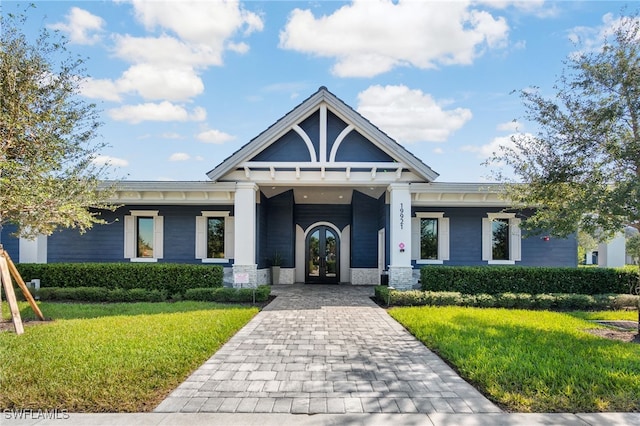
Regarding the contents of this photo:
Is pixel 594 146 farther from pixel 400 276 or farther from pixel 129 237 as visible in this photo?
pixel 129 237

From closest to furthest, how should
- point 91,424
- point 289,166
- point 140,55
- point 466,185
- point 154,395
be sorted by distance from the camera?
point 91,424 → point 154,395 → point 140,55 → point 289,166 → point 466,185

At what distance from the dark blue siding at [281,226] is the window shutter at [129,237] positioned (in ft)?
17.9

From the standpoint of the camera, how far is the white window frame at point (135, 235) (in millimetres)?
15867

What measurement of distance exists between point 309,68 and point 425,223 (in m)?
7.70

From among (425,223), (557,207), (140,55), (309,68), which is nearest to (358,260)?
(425,223)

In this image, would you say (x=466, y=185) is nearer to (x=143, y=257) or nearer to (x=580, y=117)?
(x=580, y=117)

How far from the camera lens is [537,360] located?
5.72 metres

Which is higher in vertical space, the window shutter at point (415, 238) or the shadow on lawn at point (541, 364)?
the window shutter at point (415, 238)

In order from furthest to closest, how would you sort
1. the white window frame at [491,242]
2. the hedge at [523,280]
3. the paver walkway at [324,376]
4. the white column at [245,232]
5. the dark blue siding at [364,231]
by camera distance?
the dark blue siding at [364,231] < the white window frame at [491,242] < the white column at [245,232] < the hedge at [523,280] < the paver walkway at [324,376]

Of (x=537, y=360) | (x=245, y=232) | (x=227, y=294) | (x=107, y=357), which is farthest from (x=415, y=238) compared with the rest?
(x=107, y=357)

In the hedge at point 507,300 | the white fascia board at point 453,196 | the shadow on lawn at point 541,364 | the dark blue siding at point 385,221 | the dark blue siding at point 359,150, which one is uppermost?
the dark blue siding at point 359,150

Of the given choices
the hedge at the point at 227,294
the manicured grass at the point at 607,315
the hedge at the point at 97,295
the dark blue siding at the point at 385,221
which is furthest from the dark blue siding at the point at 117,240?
the manicured grass at the point at 607,315

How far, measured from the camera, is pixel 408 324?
8.52 metres

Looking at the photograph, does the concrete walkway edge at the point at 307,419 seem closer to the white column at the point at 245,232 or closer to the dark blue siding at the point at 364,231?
the white column at the point at 245,232
